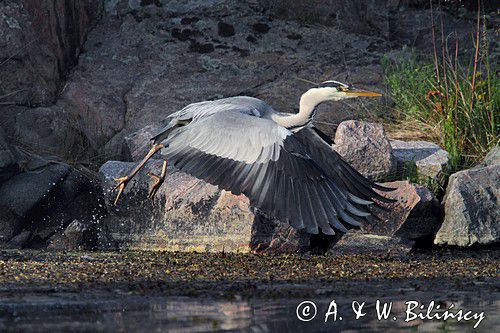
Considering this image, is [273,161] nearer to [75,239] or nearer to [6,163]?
[75,239]

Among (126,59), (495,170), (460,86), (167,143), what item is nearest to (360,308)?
(167,143)

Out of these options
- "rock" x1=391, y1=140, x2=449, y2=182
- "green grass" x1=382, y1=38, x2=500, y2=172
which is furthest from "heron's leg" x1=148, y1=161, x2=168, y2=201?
"green grass" x1=382, y1=38, x2=500, y2=172

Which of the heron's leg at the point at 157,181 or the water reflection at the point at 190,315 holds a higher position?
the water reflection at the point at 190,315

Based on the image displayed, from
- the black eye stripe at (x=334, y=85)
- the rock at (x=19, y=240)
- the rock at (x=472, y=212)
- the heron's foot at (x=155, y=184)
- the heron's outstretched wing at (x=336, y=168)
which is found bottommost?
the rock at (x=19, y=240)

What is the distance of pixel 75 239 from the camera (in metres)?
7.92

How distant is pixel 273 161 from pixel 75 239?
195 centimetres

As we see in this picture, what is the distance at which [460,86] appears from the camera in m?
9.37

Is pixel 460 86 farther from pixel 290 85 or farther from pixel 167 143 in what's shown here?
pixel 167 143

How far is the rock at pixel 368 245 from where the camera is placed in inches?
309

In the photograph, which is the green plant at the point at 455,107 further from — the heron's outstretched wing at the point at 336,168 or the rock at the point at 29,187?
the rock at the point at 29,187

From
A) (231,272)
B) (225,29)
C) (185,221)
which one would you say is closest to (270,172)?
(231,272)

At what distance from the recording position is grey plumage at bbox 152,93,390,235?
687cm

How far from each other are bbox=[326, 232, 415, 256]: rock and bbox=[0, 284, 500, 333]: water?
204 centimetres

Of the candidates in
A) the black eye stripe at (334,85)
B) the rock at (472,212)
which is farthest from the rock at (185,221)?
the rock at (472,212)
